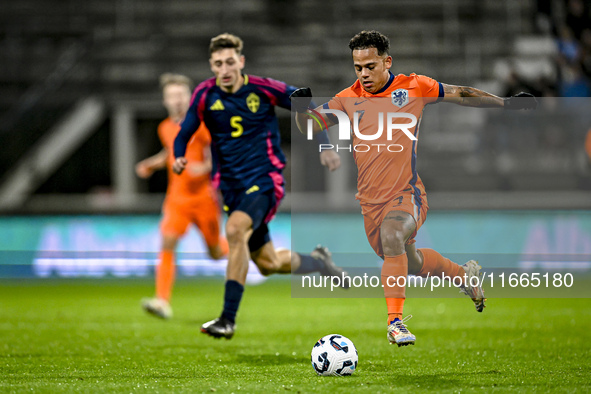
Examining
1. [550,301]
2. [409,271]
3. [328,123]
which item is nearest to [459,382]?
[409,271]

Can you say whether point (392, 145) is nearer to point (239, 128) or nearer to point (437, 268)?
point (437, 268)

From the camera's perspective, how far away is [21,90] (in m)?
14.8

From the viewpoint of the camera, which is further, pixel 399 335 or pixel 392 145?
pixel 392 145

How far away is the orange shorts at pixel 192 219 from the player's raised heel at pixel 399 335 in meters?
3.92

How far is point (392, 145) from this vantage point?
5.16m

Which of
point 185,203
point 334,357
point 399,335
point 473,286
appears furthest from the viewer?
point 185,203

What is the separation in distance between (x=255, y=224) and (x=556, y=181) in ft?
21.9

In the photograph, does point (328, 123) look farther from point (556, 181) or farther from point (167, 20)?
point (167, 20)

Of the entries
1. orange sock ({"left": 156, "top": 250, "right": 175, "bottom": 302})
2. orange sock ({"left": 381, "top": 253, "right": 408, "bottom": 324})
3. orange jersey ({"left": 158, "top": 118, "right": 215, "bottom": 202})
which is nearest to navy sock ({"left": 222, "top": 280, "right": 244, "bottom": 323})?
orange sock ({"left": 381, "top": 253, "right": 408, "bottom": 324})

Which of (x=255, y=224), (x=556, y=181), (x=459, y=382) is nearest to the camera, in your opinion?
(x=459, y=382)

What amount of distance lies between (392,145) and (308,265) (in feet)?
5.62

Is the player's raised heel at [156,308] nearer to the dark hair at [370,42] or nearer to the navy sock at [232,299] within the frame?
the navy sock at [232,299]

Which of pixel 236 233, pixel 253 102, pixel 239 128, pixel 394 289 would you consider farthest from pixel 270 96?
pixel 394 289

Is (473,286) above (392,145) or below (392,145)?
below
